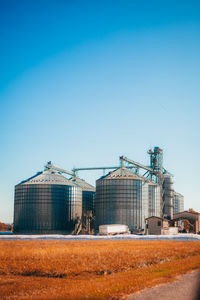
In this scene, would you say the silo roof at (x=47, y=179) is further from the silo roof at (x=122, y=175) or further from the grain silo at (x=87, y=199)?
the silo roof at (x=122, y=175)

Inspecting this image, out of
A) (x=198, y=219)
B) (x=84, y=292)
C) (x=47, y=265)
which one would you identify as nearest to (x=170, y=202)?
(x=198, y=219)

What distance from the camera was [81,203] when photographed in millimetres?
105562

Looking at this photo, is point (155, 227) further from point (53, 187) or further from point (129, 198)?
point (53, 187)

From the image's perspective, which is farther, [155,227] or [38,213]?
[38,213]

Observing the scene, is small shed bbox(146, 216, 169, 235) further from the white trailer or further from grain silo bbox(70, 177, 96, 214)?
grain silo bbox(70, 177, 96, 214)

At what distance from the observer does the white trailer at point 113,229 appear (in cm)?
8366

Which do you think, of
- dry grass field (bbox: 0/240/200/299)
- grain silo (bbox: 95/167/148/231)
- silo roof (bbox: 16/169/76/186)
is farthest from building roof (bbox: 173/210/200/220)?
dry grass field (bbox: 0/240/200/299)

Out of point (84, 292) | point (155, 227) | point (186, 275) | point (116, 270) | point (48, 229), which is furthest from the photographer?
point (48, 229)

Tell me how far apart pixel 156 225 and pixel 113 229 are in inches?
446

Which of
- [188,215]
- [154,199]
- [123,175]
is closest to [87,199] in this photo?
[123,175]

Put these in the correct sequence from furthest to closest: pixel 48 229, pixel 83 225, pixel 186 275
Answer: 1. pixel 83 225
2. pixel 48 229
3. pixel 186 275

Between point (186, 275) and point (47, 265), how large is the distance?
32.9ft

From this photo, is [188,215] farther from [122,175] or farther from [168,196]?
[122,175]

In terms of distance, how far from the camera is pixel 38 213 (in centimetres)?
9619
